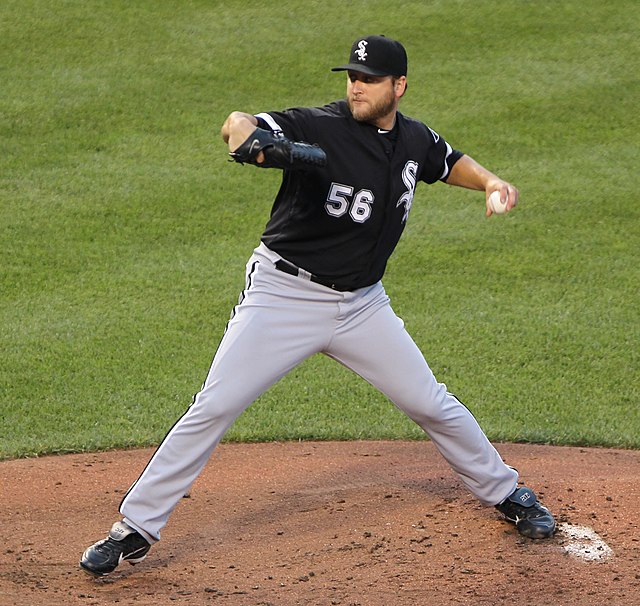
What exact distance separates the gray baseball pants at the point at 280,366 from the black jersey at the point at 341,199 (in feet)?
0.29

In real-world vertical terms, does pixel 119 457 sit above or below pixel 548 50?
below

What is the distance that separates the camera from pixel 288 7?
38.0 feet

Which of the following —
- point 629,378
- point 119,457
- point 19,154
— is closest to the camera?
point 119,457

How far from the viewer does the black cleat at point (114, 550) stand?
3900 millimetres

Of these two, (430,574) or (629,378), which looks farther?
(629,378)

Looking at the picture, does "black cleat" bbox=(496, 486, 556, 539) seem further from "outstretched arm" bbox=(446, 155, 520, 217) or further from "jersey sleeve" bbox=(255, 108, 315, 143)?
"jersey sleeve" bbox=(255, 108, 315, 143)

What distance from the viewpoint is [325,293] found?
13.2 ft

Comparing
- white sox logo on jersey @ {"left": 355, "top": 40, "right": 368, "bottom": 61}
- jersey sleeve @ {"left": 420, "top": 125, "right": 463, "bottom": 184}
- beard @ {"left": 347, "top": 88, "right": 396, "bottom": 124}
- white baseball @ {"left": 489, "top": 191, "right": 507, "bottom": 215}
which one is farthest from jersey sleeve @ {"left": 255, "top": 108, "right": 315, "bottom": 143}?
white baseball @ {"left": 489, "top": 191, "right": 507, "bottom": 215}

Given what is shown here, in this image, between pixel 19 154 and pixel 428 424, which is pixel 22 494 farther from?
pixel 19 154

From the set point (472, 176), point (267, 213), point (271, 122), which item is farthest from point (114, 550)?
point (267, 213)

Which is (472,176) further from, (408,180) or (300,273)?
(300,273)

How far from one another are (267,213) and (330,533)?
4277 millimetres

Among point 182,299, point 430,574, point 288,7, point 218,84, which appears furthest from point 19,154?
point 430,574

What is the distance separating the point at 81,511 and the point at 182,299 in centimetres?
262
